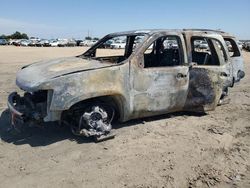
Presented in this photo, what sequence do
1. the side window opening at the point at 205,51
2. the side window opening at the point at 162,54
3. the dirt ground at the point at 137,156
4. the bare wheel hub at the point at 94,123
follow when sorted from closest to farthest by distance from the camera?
1. the dirt ground at the point at 137,156
2. the bare wheel hub at the point at 94,123
3. the side window opening at the point at 162,54
4. the side window opening at the point at 205,51

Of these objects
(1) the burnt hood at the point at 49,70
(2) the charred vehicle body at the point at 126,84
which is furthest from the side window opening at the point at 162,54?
(1) the burnt hood at the point at 49,70

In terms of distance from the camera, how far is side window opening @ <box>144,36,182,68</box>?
6.95 meters

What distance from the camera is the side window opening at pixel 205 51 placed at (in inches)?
281

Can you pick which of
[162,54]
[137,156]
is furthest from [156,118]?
[137,156]

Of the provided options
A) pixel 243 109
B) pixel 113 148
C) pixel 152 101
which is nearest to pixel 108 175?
pixel 113 148

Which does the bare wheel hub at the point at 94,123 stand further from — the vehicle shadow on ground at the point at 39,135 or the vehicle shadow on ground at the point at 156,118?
the vehicle shadow on ground at the point at 156,118

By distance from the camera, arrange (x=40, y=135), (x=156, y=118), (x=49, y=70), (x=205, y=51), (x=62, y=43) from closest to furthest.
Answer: (x=49, y=70), (x=40, y=135), (x=156, y=118), (x=205, y=51), (x=62, y=43)

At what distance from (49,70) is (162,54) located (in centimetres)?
289

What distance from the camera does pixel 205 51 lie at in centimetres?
779

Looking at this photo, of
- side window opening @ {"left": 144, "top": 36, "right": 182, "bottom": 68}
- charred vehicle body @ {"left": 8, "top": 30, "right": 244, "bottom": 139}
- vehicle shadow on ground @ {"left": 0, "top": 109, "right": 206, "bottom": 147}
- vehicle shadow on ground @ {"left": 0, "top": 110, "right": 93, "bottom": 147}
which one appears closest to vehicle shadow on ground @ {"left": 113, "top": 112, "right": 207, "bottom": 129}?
A: vehicle shadow on ground @ {"left": 0, "top": 109, "right": 206, "bottom": 147}

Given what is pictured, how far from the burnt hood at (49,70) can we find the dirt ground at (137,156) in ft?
3.10

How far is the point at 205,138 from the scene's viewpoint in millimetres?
5781

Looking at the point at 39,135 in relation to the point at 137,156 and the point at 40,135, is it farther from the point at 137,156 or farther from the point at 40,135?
the point at 137,156

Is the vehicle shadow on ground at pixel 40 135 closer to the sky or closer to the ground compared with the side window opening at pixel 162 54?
closer to the ground
